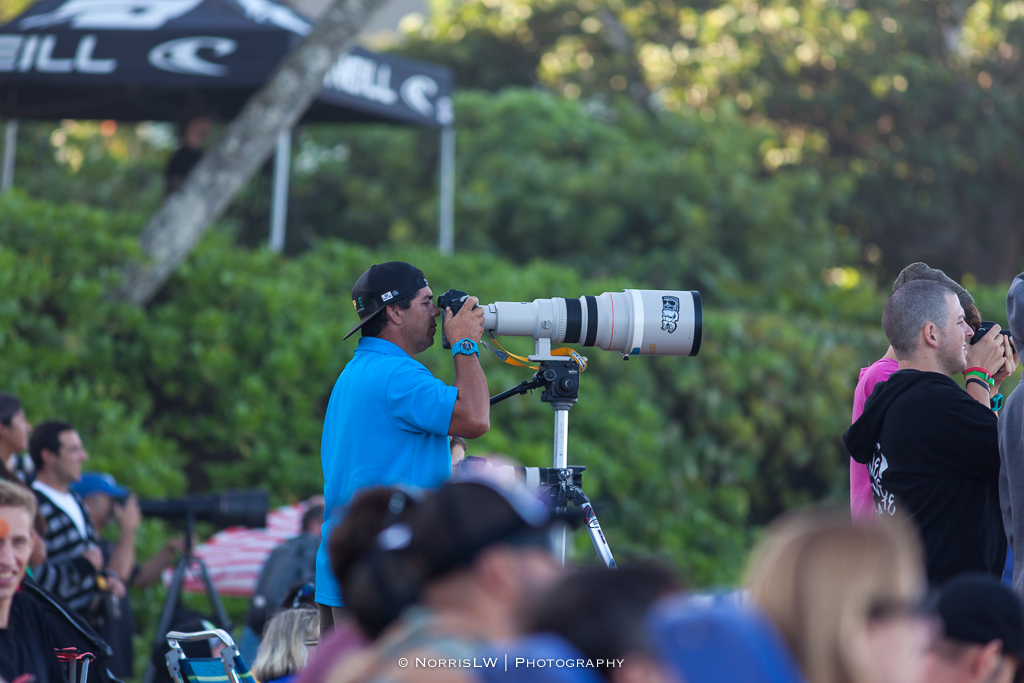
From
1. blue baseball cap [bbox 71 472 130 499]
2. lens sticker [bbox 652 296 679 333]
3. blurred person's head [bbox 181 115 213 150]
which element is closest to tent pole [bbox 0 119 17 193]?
blurred person's head [bbox 181 115 213 150]

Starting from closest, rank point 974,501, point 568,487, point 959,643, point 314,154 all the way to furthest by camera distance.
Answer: point 959,643 → point 974,501 → point 568,487 → point 314,154

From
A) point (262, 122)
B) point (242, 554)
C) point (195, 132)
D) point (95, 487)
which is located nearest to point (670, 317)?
point (242, 554)

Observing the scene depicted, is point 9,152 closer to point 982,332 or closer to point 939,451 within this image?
point 982,332

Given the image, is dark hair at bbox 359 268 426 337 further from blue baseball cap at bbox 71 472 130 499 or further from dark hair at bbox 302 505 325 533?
blue baseball cap at bbox 71 472 130 499

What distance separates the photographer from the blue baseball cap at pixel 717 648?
157 centimetres

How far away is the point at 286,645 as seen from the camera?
154 inches

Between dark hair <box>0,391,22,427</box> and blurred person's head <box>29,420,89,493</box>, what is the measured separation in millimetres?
219

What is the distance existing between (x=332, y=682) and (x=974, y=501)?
232cm

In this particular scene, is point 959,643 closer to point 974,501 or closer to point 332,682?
point 974,501

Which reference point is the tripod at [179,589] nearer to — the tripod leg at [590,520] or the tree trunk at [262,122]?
the tree trunk at [262,122]

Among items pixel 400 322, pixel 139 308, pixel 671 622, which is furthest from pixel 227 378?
pixel 671 622

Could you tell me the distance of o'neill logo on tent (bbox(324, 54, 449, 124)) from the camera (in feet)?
27.8

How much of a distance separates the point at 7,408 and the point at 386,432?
2665 mm

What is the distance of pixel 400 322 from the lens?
366cm
